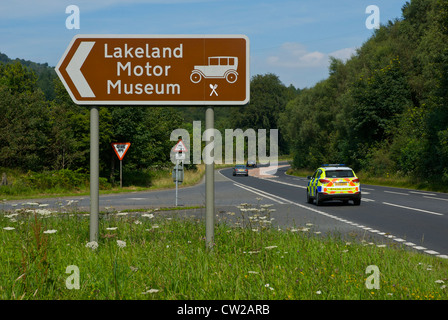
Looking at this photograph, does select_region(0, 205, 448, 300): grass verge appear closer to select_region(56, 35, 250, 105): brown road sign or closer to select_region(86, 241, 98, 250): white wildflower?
select_region(86, 241, 98, 250): white wildflower

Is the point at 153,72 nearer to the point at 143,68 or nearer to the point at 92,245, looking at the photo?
the point at 143,68

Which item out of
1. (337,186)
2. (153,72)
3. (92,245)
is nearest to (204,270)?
(92,245)

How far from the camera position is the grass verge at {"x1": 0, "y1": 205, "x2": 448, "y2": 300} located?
199 inches

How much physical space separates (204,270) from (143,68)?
10.4ft

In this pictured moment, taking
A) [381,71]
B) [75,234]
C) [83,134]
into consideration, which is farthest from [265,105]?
[75,234]

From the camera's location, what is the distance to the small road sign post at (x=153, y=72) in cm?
750

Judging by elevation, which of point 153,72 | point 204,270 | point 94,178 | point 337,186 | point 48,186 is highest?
point 153,72

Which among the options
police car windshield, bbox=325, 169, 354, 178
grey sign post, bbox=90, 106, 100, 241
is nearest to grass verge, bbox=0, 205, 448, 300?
grey sign post, bbox=90, 106, 100, 241
